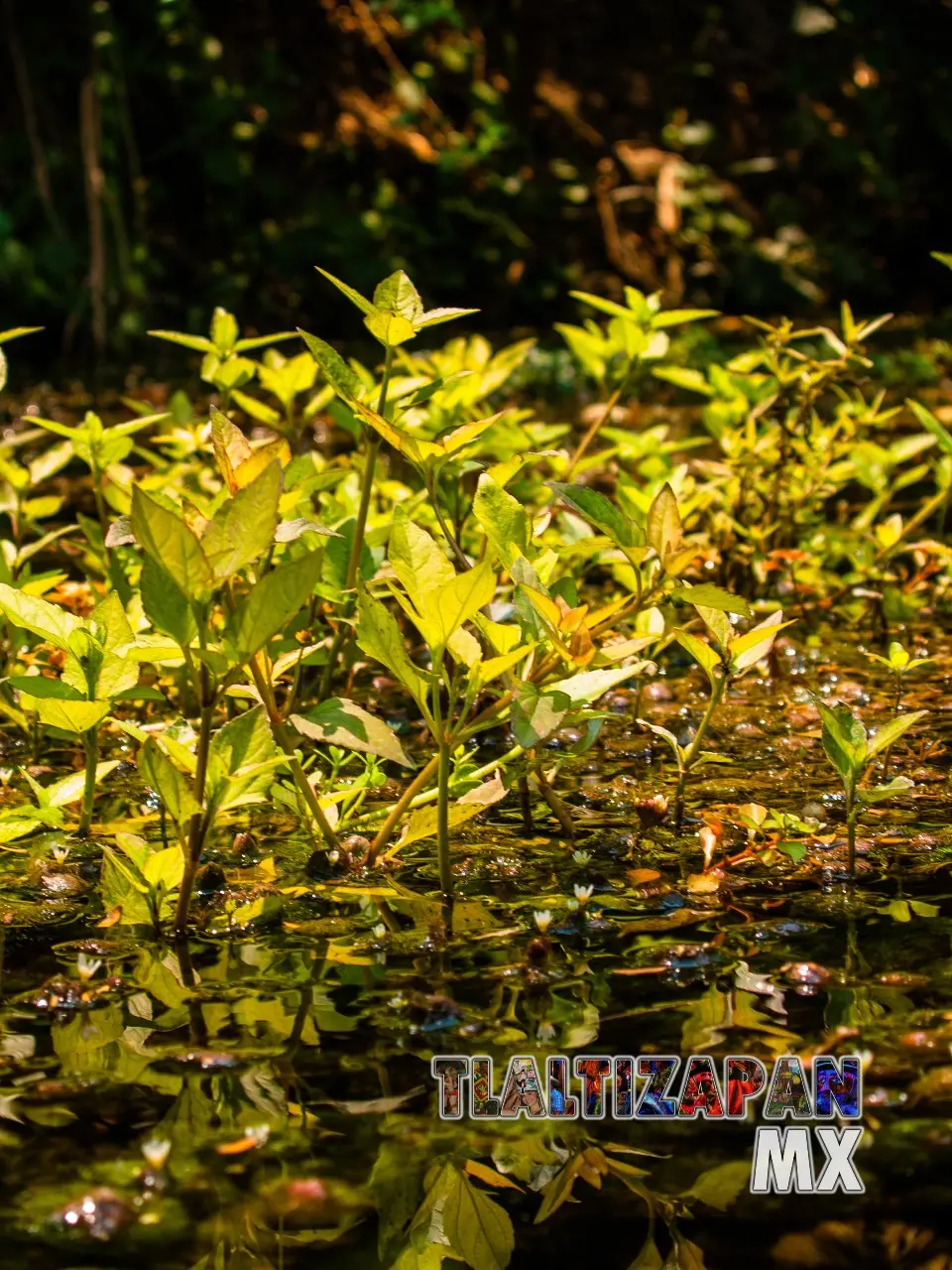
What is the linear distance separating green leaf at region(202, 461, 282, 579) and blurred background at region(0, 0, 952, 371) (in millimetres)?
4196

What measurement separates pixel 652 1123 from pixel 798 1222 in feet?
0.44

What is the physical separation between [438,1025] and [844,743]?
0.52m

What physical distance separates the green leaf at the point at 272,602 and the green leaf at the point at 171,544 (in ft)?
0.14

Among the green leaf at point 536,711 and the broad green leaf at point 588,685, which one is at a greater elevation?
the broad green leaf at point 588,685

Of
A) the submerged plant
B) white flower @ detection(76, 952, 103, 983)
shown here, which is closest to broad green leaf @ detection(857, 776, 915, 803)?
the submerged plant

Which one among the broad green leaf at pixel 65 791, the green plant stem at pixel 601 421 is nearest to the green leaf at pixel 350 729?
the broad green leaf at pixel 65 791

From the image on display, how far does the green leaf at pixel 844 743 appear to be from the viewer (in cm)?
139

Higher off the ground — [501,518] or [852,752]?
[501,518]

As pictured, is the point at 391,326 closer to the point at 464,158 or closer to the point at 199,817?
the point at 199,817

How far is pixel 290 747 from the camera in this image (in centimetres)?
135

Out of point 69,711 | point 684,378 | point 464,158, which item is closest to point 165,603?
point 69,711

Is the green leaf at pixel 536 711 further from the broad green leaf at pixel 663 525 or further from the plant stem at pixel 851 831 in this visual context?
the plant stem at pixel 851 831

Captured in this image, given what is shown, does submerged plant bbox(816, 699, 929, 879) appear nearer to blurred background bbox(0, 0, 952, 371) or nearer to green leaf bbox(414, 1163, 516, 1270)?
green leaf bbox(414, 1163, 516, 1270)

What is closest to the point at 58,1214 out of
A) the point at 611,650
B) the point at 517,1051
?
the point at 517,1051
